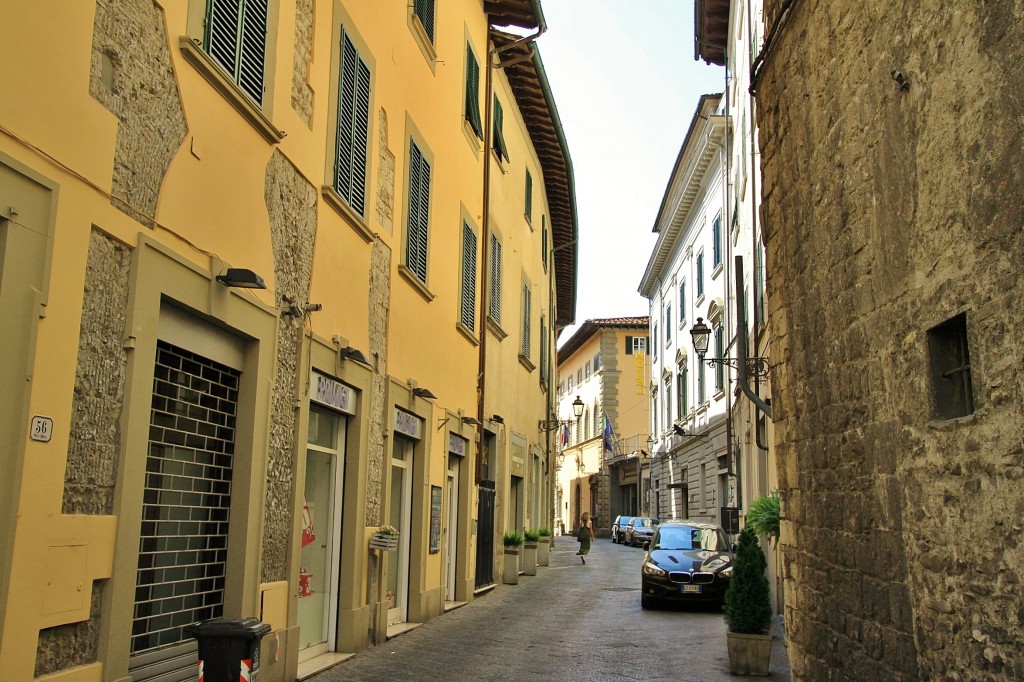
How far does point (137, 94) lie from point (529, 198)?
62.4ft

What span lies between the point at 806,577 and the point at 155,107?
5.92 meters

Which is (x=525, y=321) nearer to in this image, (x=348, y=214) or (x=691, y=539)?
(x=691, y=539)

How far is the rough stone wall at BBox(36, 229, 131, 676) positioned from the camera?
544 centimetres

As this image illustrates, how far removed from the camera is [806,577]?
26.3 feet

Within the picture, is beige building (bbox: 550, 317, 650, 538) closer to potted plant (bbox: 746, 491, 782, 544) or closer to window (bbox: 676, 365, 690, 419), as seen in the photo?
window (bbox: 676, 365, 690, 419)

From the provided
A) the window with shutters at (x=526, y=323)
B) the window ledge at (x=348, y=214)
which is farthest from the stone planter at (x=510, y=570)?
the window ledge at (x=348, y=214)

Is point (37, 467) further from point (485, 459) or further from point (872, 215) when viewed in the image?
point (485, 459)

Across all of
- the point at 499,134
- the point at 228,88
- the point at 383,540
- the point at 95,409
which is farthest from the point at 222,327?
the point at 499,134

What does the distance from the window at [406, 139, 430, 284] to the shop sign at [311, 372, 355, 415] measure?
2642 millimetres

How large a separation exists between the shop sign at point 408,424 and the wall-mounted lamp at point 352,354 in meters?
1.73

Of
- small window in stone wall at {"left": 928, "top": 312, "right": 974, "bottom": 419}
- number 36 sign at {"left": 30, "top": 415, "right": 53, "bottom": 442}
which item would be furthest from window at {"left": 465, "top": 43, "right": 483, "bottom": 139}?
number 36 sign at {"left": 30, "top": 415, "right": 53, "bottom": 442}

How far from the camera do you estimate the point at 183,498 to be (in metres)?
7.09

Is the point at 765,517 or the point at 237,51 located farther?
the point at 765,517

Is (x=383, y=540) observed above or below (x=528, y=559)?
above
